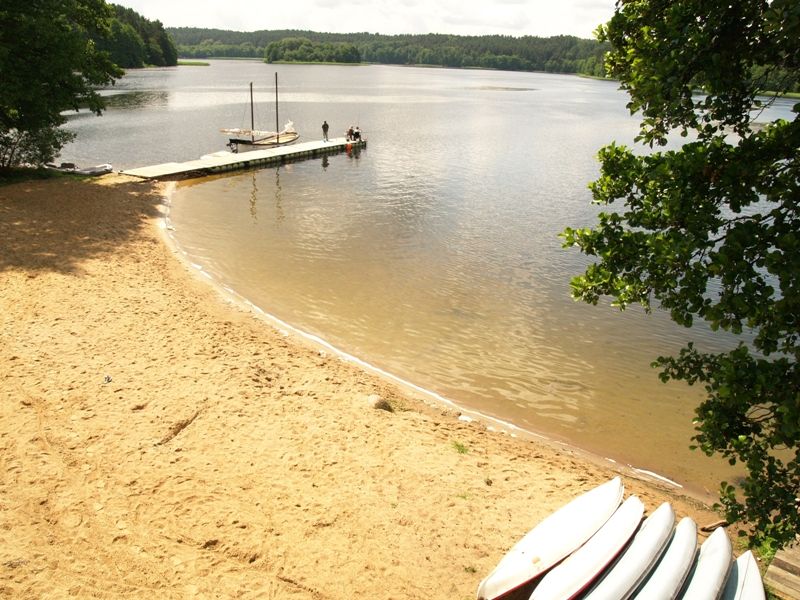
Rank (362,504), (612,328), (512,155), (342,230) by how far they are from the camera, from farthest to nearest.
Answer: (512,155) < (342,230) < (612,328) < (362,504)

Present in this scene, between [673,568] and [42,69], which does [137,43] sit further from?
[673,568]

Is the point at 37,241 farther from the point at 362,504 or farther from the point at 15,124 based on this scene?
the point at 362,504

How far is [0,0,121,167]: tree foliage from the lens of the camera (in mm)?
22944

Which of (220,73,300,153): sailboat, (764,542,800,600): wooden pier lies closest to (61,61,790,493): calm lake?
(220,73,300,153): sailboat

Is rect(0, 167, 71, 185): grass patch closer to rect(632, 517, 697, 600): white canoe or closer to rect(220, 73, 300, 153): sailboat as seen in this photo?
rect(220, 73, 300, 153): sailboat

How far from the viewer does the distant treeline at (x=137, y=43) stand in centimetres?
11696

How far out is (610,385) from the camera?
1354 centimetres

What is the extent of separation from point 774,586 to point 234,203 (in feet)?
88.5

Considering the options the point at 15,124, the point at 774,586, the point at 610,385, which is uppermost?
the point at 15,124

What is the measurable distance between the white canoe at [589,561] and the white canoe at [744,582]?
3.70 ft

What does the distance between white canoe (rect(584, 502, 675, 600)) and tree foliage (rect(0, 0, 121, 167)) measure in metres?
26.3

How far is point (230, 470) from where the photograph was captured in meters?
8.85

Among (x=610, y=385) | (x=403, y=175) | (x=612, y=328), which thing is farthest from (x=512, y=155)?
(x=610, y=385)

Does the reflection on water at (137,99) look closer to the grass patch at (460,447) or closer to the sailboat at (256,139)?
the sailboat at (256,139)
